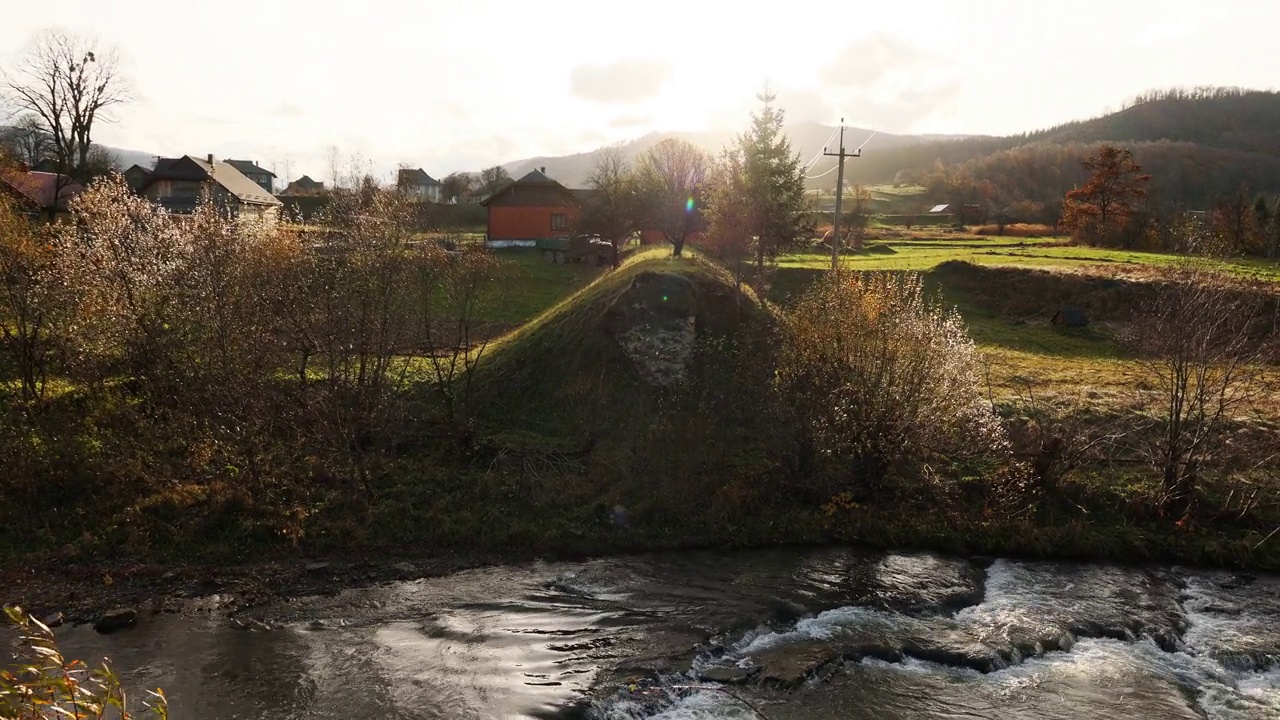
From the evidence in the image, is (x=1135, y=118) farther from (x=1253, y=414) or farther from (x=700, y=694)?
(x=700, y=694)

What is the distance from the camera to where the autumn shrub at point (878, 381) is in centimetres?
1927

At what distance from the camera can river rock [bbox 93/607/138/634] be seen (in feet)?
48.3

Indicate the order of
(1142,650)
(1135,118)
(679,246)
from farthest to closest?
1. (1135,118)
2. (679,246)
3. (1142,650)

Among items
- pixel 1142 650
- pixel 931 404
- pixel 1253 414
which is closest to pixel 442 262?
pixel 931 404

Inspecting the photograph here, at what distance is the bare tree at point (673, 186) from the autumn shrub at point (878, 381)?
66.5 ft

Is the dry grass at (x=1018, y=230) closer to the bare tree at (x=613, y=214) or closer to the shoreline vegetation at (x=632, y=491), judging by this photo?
the bare tree at (x=613, y=214)

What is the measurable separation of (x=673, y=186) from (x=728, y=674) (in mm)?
37359

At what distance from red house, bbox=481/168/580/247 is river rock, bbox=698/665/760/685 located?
48.0m

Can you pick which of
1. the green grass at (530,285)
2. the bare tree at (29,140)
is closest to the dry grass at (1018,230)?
the green grass at (530,285)

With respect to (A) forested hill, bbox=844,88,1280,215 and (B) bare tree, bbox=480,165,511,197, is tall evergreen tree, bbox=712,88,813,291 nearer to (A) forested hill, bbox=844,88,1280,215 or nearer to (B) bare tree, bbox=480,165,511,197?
(A) forested hill, bbox=844,88,1280,215

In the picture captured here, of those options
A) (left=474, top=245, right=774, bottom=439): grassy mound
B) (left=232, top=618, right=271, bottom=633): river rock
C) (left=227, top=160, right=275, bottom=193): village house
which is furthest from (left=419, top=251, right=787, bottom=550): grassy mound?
(left=227, top=160, right=275, bottom=193): village house

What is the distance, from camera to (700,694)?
12.8 meters

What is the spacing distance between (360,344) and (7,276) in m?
9.49

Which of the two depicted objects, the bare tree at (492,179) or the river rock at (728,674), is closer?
the river rock at (728,674)
